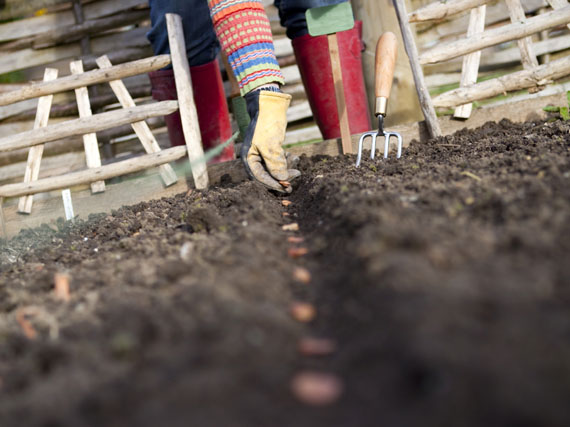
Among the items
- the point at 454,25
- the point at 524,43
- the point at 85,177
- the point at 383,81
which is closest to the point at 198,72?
the point at 85,177

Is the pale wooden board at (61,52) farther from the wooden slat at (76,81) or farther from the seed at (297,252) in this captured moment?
the seed at (297,252)

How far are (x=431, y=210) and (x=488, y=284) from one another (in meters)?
0.56

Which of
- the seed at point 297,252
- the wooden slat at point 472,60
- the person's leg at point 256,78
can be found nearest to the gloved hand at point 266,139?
the person's leg at point 256,78

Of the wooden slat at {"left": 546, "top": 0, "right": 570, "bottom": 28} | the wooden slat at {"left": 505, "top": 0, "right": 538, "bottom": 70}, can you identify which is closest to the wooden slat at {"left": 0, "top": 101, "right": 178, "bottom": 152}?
the wooden slat at {"left": 505, "top": 0, "right": 538, "bottom": 70}

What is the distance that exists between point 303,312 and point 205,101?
9.21 ft

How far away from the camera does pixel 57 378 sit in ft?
2.89

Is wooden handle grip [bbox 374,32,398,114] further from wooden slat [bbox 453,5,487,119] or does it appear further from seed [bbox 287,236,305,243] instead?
seed [bbox 287,236,305,243]

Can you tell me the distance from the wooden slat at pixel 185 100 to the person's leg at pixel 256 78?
2.08 feet

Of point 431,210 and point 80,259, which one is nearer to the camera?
point 431,210

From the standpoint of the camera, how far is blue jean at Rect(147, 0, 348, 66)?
10.6ft

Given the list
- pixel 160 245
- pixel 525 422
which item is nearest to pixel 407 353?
pixel 525 422

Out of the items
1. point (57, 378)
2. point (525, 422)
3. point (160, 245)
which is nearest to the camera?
point (525, 422)

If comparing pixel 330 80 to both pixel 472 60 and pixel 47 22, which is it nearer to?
pixel 472 60

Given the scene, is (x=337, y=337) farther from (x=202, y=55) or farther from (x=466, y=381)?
(x=202, y=55)
